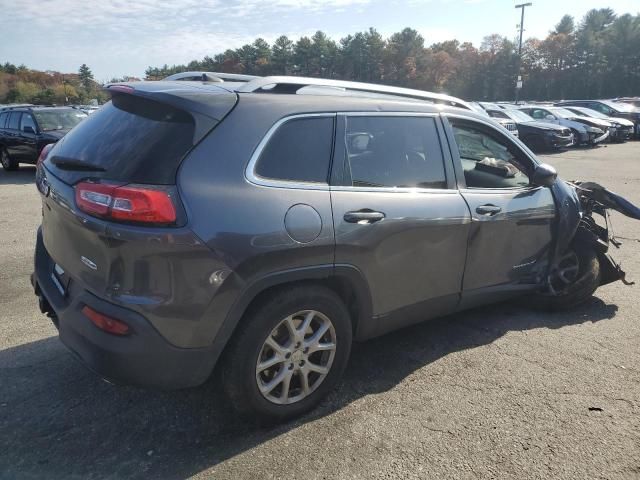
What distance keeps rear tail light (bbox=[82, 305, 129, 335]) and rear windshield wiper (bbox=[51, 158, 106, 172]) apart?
2.28 ft

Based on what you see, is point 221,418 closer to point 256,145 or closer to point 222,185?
point 222,185

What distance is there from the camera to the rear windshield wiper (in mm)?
2598

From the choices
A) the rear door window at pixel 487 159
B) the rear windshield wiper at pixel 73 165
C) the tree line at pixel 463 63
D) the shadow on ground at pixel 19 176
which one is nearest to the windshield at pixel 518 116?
the shadow on ground at pixel 19 176

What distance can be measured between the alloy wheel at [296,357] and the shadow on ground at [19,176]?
1147 cm

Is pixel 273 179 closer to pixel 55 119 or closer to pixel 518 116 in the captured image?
pixel 55 119

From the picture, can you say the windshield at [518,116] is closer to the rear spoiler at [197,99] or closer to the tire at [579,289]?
the tire at [579,289]

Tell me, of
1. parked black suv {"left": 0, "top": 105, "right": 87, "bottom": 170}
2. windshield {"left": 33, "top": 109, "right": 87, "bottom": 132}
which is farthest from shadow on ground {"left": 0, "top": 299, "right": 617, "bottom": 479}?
windshield {"left": 33, "top": 109, "right": 87, "bottom": 132}

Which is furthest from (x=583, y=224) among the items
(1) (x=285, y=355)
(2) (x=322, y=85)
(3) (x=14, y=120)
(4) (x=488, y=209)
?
(3) (x=14, y=120)

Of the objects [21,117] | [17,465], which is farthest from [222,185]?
[21,117]

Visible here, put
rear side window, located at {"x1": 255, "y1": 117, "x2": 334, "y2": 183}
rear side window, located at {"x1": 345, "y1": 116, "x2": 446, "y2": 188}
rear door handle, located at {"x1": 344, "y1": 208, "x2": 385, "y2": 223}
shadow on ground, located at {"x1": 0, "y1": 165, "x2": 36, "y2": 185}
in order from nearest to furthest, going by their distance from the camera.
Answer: rear side window, located at {"x1": 255, "y1": 117, "x2": 334, "y2": 183} → rear door handle, located at {"x1": 344, "y1": 208, "x2": 385, "y2": 223} → rear side window, located at {"x1": 345, "y1": 116, "x2": 446, "y2": 188} → shadow on ground, located at {"x1": 0, "y1": 165, "x2": 36, "y2": 185}

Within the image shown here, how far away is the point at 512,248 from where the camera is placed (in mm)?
3926

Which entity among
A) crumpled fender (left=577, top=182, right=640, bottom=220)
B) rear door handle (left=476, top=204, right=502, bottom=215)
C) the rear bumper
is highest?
rear door handle (left=476, top=204, right=502, bottom=215)

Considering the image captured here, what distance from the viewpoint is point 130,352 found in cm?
238

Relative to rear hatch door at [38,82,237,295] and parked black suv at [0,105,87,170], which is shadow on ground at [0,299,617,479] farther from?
parked black suv at [0,105,87,170]
